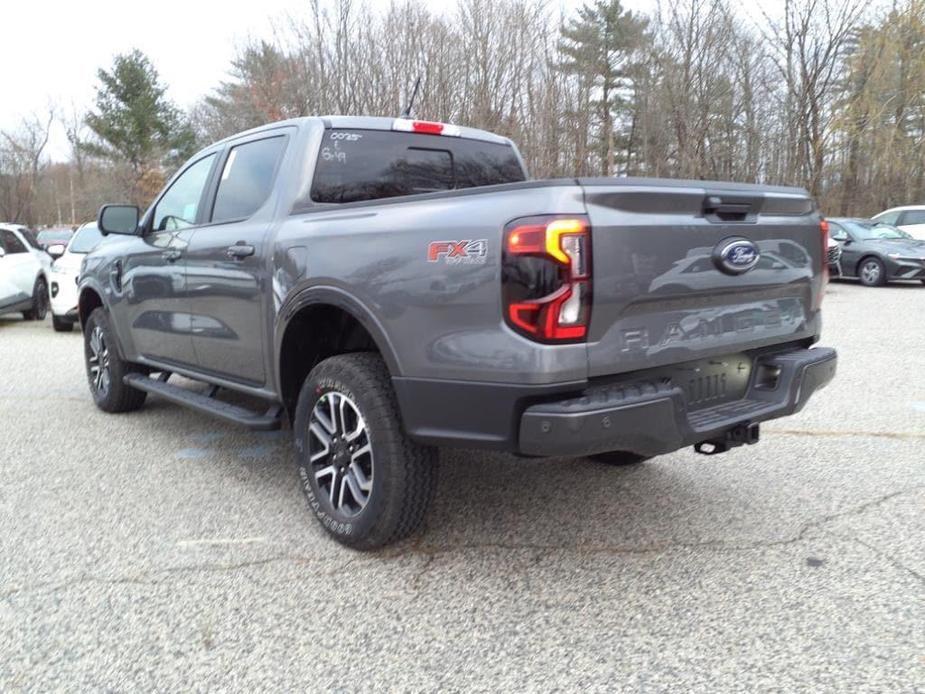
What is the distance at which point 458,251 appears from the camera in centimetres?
267

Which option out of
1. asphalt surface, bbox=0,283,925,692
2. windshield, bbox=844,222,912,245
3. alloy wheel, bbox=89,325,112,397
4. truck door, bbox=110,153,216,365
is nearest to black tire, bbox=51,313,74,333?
alloy wheel, bbox=89,325,112,397

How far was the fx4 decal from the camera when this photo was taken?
2.61m

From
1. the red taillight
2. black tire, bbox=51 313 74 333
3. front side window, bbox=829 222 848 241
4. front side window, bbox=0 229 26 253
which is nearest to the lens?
the red taillight

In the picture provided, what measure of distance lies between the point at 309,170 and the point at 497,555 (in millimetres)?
2001

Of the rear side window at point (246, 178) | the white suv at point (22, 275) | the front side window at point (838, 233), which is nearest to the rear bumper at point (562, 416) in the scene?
the rear side window at point (246, 178)

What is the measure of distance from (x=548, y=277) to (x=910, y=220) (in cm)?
1965

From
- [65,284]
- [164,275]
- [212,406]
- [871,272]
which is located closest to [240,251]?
[212,406]

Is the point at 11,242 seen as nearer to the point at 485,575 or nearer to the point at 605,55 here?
the point at 485,575

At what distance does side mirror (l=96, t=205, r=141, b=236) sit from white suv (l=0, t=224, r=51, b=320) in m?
7.75

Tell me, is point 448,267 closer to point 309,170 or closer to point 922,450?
point 309,170

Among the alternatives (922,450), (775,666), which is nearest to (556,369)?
(775,666)

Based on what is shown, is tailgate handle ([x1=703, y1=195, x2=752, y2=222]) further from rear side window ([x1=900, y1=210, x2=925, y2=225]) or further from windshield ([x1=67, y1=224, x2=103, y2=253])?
rear side window ([x1=900, y1=210, x2=925, y2=225])

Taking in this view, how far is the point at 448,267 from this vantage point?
2703 mm

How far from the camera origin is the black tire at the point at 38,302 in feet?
41.3
